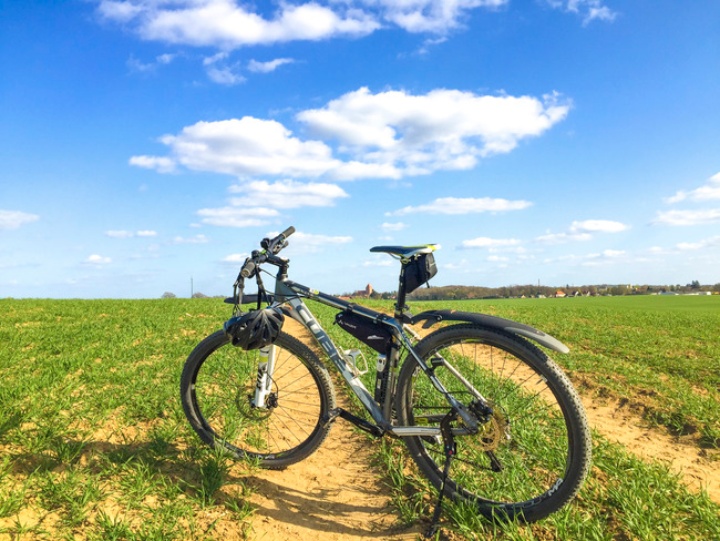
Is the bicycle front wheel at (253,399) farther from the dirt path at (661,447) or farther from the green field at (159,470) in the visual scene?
the dirt path at (661,447)

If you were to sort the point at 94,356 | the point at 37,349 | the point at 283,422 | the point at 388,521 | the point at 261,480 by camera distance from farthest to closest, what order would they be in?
the point at 37,349, the point at 94,356, the point at 283,422, the point at 261,480, the point at 388,521

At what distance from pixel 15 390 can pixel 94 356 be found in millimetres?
2874

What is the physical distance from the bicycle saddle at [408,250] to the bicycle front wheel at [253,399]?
1185 millimetres

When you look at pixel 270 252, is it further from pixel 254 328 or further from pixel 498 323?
pixel 498 323

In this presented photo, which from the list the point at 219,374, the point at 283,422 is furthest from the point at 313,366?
the point at 219,374

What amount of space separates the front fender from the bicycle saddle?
0.48 m

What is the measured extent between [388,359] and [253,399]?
1414 millimetres

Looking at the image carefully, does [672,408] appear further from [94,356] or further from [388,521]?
[94,356]

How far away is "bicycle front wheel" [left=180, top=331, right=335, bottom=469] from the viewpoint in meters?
4.14

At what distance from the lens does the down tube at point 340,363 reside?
388 cm

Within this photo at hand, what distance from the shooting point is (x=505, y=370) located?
3771 mm

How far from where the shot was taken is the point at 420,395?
4070 mm

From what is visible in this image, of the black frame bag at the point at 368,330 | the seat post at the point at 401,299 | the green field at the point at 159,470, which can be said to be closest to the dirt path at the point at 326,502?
the green field at the point at 159,470

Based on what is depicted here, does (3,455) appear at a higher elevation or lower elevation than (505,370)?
lower
